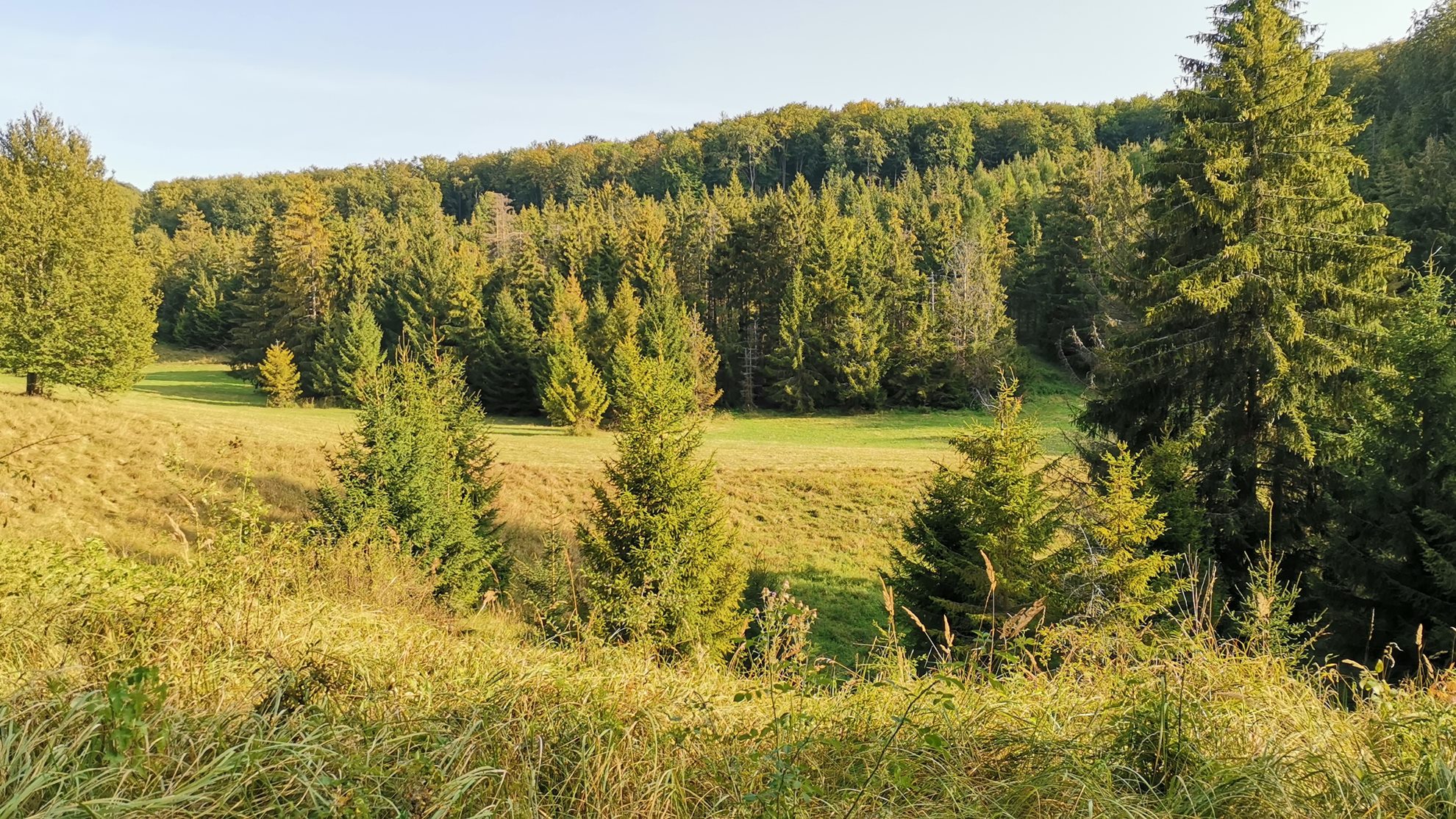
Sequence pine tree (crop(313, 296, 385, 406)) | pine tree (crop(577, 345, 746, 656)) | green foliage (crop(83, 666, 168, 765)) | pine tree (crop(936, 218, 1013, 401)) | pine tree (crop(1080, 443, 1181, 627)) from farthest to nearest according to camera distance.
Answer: pine tree (crop(936, 218, 1013, 401))
pine tree (crop(313, 296, 385, 406))
pine tree (crop(577, 345, 746, 656))
pine tree (crop(1080, 443, 1181, 627))
green foliage (crop(83, 666, 168, 765))

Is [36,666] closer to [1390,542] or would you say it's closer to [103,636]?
[103,636]

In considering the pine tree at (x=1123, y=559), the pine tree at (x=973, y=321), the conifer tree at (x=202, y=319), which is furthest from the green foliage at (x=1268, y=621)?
the conifer tree at (x=202, y=319)

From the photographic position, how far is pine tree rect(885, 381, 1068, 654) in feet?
33.3

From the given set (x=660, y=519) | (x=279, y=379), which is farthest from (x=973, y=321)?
(x=279, y=379)

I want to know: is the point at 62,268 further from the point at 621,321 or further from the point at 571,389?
the point at 621,321

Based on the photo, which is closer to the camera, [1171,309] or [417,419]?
[1171,309]

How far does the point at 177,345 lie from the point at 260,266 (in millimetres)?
24442

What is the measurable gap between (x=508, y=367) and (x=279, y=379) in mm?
12541

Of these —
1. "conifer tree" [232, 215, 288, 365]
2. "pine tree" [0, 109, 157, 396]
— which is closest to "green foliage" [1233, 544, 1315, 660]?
"pine tree" [0, 109, 157, 396]

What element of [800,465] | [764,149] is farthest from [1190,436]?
[764,149]

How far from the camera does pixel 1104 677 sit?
3.54 m

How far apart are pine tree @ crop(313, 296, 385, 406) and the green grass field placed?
4.73m

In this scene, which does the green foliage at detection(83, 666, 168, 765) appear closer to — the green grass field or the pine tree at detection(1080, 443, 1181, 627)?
the green grass field

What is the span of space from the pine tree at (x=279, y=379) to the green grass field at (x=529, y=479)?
4190mm
